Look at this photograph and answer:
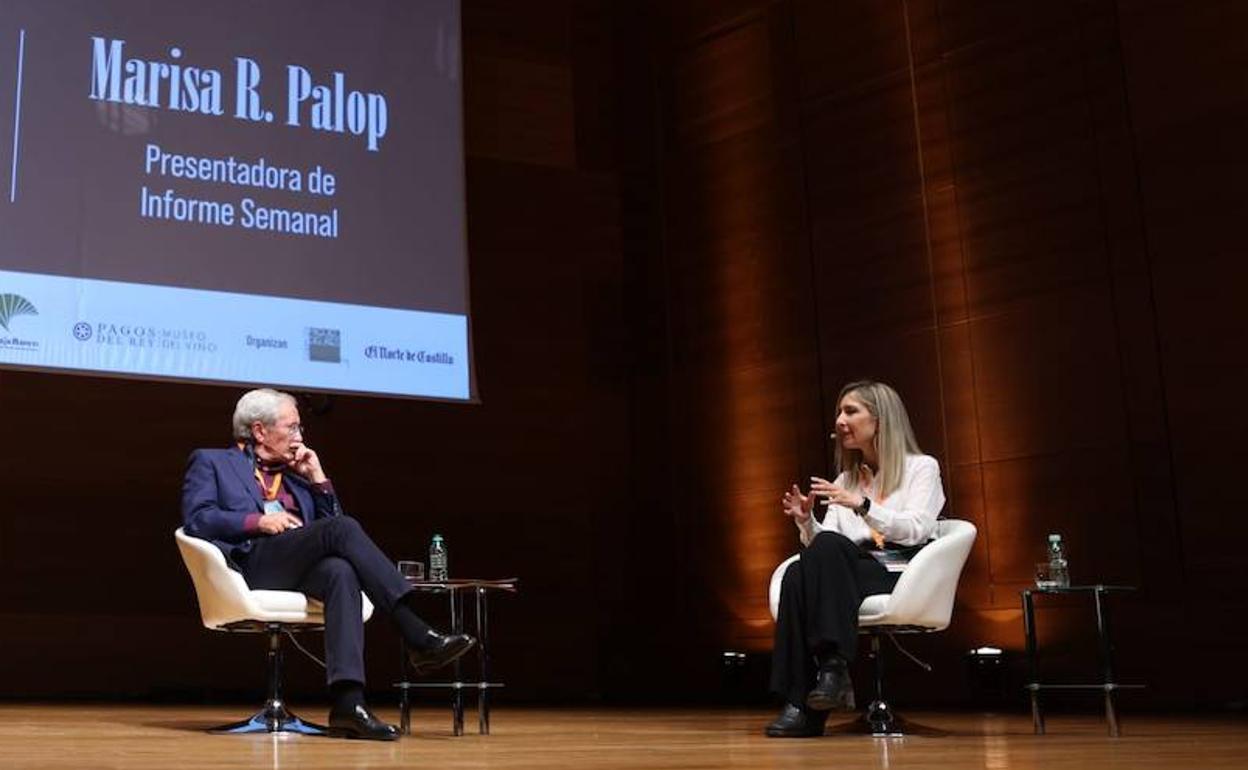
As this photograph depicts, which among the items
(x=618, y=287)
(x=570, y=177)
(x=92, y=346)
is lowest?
(x=92, y=346)

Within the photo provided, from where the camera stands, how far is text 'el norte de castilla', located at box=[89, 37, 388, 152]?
585 centimetres

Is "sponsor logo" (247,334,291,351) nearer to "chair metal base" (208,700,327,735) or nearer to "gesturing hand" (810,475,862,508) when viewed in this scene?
"chair metal base" (208,700,327,735)

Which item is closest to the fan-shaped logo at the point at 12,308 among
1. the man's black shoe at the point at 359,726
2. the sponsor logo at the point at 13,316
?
the sponsor logo at the point at 13,316

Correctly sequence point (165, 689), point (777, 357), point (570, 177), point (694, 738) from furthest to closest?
point (570, 177)
point (777, 357)
point (165, 689)
point (694, 738)

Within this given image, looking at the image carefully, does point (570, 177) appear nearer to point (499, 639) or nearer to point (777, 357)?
point (777, 357)

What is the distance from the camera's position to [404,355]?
6.23 meters

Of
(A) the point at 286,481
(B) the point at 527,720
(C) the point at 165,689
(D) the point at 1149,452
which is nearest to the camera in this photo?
(A) the point at 286,481

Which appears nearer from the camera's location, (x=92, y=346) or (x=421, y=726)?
(x=421, y=726)

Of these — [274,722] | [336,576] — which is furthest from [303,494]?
[274,722]

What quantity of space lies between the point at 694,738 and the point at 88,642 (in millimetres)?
3210

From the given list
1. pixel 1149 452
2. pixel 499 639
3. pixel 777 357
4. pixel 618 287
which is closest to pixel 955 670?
pixel 1149 452

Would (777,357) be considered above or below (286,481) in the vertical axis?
above

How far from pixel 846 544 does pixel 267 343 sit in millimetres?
2890

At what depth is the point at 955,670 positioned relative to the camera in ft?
19.1
